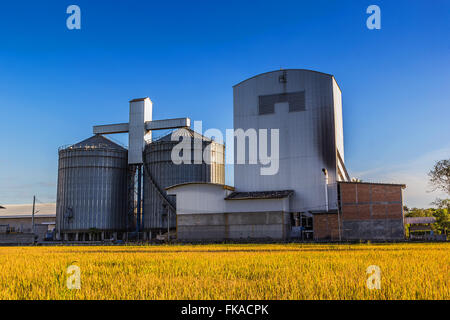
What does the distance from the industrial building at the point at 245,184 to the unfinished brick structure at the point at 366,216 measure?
0.11m

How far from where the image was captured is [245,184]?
55438 millimetres

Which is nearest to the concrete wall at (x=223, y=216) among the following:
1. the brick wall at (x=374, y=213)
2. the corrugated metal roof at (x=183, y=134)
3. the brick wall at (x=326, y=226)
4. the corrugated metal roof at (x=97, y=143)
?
the brick wall at (x=326, y=226)

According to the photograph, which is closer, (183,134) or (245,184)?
(245,184)

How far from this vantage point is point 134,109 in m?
69.4

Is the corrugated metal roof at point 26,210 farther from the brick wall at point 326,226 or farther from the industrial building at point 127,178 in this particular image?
the brick wall at point 326,226

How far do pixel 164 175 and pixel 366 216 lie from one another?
31089 mm

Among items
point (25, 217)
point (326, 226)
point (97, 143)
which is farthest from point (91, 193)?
point (326, 226)

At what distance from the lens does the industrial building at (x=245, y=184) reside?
47.7m

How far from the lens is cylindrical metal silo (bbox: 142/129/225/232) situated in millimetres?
63562

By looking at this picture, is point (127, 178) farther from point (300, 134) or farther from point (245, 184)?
point (300, 134)

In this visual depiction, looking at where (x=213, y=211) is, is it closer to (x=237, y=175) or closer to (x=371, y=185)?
(x=237, y=175)
